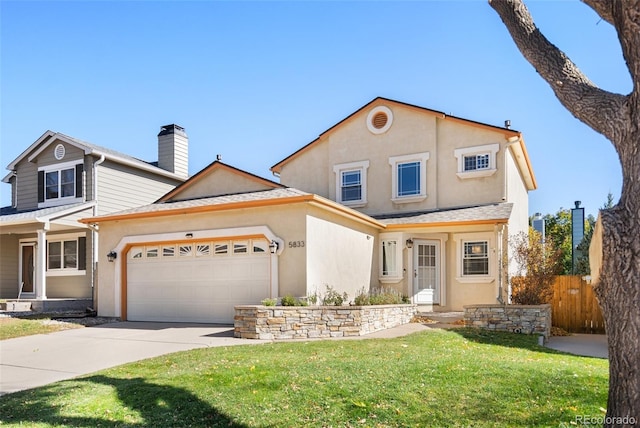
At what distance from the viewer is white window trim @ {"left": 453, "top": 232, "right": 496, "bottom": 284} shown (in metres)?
15.2

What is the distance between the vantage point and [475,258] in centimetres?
1573

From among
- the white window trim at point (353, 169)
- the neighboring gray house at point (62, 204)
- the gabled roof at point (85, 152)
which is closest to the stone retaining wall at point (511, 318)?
the white window trim at point (353, 169)

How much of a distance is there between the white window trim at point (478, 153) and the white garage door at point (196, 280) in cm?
794

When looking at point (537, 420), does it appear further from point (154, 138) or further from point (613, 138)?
point (154, 138)

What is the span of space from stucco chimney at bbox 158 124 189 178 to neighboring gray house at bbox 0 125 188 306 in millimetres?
55

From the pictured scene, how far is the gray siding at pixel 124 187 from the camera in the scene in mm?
19203

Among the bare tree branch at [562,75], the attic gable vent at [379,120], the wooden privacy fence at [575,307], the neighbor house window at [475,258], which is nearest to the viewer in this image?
the bare tree branch at [562,75]

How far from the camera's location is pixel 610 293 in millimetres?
3418

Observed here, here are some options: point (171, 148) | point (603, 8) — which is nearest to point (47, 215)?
point (171, 148)

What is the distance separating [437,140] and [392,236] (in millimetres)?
4026

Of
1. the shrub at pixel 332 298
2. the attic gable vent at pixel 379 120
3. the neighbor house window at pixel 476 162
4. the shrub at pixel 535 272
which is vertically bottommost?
the shrub at pixel 332 298

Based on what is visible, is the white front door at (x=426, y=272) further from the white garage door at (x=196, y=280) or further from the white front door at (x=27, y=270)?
the white front door at (x=27, y=270)

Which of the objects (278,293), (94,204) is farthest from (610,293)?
(94,204)

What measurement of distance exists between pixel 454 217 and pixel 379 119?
521 centimetres
